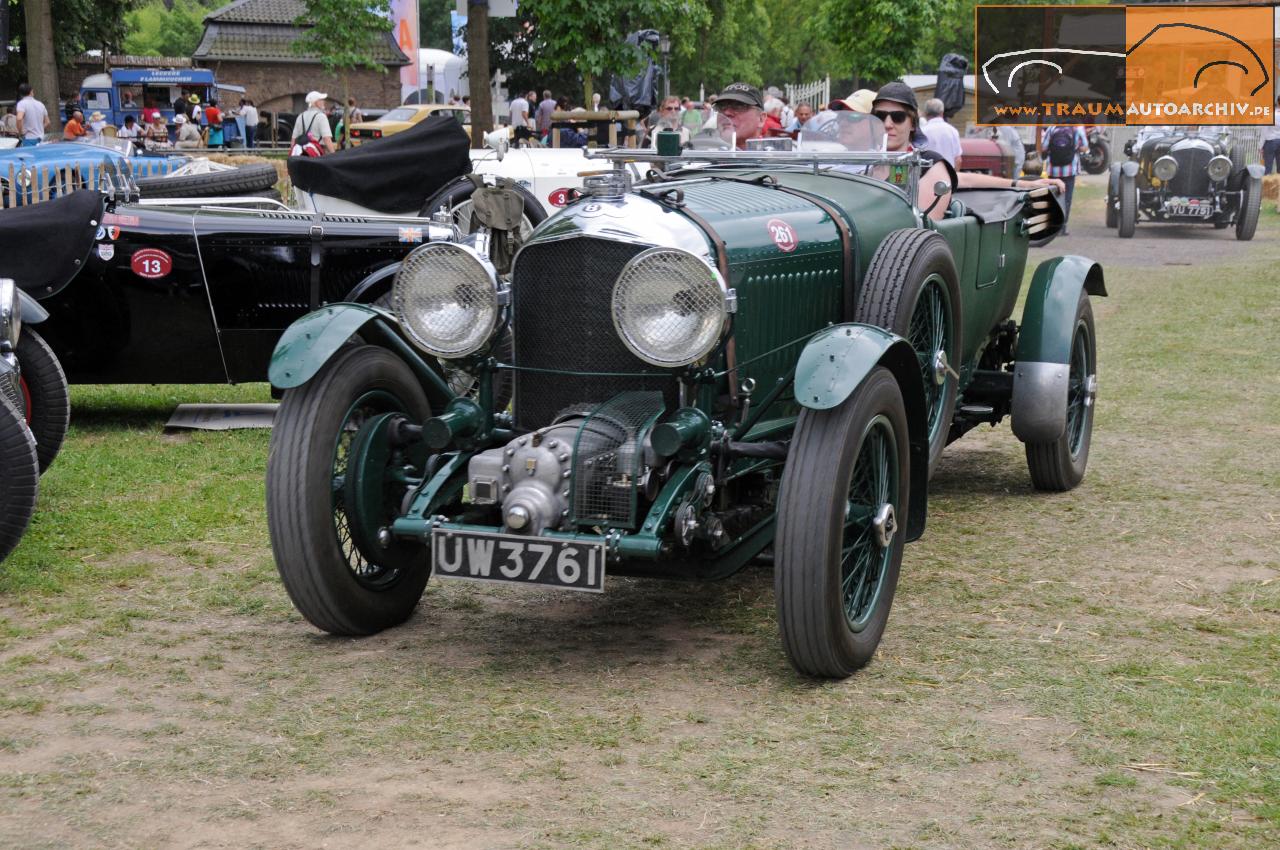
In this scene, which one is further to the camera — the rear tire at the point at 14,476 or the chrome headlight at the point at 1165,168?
the chrome headlight at the point at 1165,168

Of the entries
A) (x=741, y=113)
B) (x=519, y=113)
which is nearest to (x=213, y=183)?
(x=741, y=113)

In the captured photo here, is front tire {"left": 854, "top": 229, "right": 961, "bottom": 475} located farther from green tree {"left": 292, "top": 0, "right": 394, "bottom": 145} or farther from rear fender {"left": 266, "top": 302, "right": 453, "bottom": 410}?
green tree {"left": 292, "top": 0, "right": 394, "bottom": 145}

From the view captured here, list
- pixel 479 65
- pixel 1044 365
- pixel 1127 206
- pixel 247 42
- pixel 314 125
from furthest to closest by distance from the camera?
1. pixel 247 42
2. pixel 1127 206
3. pixel 314 125
4. pixel 479 65
5. pixel 1044 365

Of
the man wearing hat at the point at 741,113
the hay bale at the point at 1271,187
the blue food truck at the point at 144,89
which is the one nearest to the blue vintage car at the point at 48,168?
the man wearing hat at the point at 741,113

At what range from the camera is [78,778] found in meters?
3.56

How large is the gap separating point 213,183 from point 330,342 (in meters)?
5.65

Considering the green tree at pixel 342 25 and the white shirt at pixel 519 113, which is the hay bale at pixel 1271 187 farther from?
the green tree at pixel 342 25

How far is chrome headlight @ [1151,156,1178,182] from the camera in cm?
2015

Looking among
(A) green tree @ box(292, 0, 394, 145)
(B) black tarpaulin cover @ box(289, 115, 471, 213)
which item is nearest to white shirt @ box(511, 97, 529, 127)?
(A) green tree @ box(292, 0, 394, 145)

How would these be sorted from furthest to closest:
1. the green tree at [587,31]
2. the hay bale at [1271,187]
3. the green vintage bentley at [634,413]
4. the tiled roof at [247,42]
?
the tiled roof at [247,42] → the hay bale at [1271,187] → the green tree at [587,31] → the green vintage bentley at [634,413]

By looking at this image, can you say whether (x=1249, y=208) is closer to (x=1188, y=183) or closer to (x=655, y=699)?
(x=1188, y=183)

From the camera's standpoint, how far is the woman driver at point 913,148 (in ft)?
20.2

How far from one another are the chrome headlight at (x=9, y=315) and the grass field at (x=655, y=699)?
0.82m

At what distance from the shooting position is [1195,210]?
792 inches
